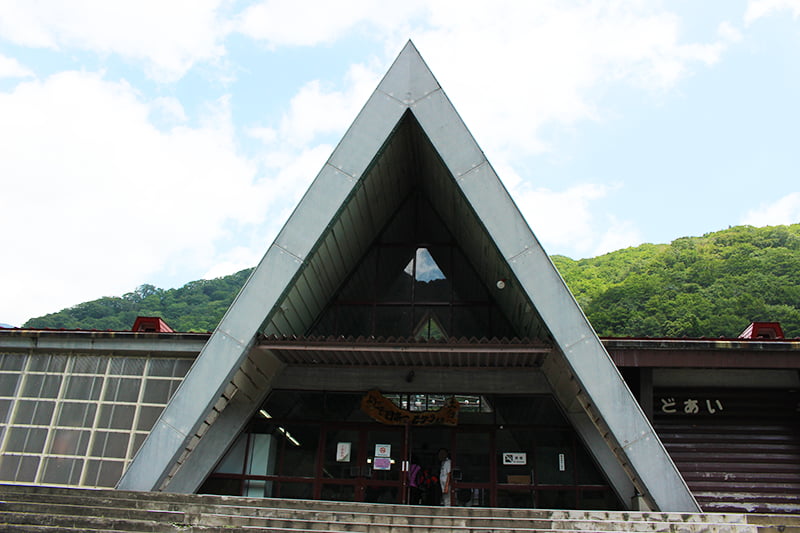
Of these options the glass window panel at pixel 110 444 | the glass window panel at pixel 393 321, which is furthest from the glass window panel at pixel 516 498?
the glass window panel at pixel 110 444

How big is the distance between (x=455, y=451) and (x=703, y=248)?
40158mm

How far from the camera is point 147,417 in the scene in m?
13.3

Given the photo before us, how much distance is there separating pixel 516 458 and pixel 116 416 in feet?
27.8

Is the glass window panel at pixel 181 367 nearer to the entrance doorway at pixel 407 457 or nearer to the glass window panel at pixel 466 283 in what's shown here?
the entrance doorway at pixel 407 457

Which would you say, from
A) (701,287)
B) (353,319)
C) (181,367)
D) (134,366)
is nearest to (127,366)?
(134,366)

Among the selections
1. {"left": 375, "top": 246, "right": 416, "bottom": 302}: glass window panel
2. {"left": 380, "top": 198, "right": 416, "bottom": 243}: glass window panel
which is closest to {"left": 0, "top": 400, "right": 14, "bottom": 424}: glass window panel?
{"left": 375, "top": 246, "right": 416, "bottom": 302}: glass window panel

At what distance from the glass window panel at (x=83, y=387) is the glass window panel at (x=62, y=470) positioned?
4.22 feet

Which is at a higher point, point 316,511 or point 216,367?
point 216,367

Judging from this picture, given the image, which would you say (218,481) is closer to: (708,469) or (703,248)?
(708,469)

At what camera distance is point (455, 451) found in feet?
44.6

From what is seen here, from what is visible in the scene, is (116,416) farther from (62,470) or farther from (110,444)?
(62,470)

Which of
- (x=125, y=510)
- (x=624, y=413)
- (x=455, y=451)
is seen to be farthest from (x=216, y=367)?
(x=624, y=413)

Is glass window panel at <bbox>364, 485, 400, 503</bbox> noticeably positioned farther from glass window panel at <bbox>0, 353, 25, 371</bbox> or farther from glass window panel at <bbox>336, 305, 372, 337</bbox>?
glass window panel at <bbox>0, 353, 25, 371</bbox>

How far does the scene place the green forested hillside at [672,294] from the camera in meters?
35.8
